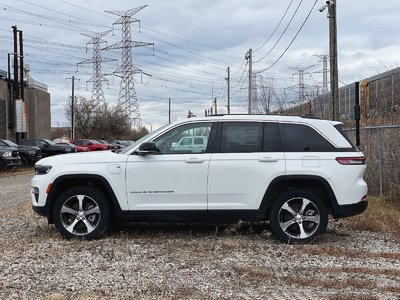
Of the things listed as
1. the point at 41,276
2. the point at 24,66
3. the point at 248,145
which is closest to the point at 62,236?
the point at 41,276

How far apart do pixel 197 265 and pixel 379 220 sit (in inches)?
158

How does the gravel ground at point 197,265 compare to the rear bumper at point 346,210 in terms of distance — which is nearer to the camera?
the gravel ground at point 197,265

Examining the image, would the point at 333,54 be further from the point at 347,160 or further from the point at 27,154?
the point at 27,154

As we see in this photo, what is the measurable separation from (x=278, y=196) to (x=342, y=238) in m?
1.25

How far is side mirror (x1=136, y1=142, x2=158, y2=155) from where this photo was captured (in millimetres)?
6902

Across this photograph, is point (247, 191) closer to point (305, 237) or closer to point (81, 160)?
point (305, 237)

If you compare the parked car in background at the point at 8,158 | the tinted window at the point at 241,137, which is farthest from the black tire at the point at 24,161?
the tinted window at the point at 241,137

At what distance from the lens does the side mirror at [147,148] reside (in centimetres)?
690

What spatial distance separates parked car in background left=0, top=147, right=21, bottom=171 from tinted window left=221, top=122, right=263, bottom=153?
721 inches

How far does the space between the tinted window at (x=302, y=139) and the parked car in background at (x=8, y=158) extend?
1873 centimetres

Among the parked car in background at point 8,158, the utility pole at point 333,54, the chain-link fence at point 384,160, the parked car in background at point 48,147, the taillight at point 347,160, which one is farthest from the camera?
the parked car in background at point 48,147

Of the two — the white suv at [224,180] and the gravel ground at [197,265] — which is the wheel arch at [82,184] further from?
the gravel ground at [197,265]

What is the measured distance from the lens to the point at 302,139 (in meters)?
7.08

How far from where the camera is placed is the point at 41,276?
5438 millimetres
